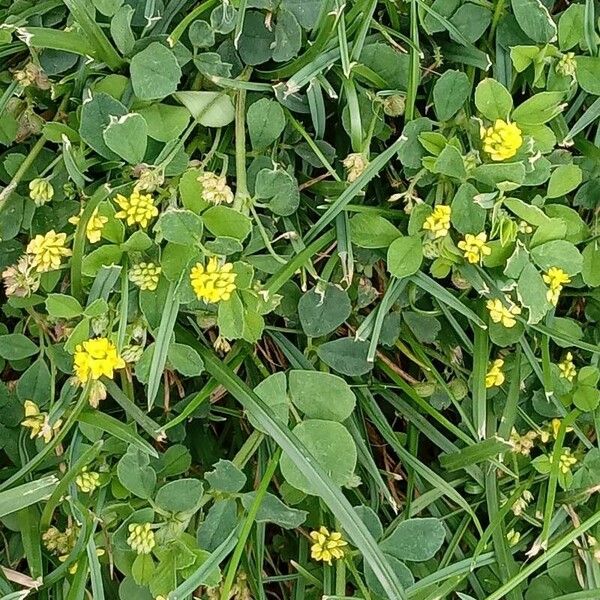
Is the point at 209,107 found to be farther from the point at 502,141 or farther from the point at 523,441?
the point at 523,441

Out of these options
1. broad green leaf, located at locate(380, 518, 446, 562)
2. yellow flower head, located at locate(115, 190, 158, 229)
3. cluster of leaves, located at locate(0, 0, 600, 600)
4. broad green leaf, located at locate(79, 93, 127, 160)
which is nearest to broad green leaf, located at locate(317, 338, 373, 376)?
cluster of leaves, located at locate(0, 0, 600, 600)

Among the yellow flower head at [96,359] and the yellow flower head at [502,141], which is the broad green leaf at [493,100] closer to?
the yellow flower head at [502,141]

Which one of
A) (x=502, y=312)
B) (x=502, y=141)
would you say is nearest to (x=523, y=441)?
(x=502, y=312)

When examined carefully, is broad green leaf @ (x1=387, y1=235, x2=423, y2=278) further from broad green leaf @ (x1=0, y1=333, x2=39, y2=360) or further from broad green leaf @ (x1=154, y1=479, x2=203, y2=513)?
broad green leaf @ (x1=0, y1=333, x2=39, y2=360)

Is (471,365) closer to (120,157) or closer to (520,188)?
(520,188)

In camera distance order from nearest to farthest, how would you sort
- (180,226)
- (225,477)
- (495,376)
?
(180,226) → (225,477) → (495,376)

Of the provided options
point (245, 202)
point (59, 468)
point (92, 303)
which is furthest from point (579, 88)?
point (59, 468)
